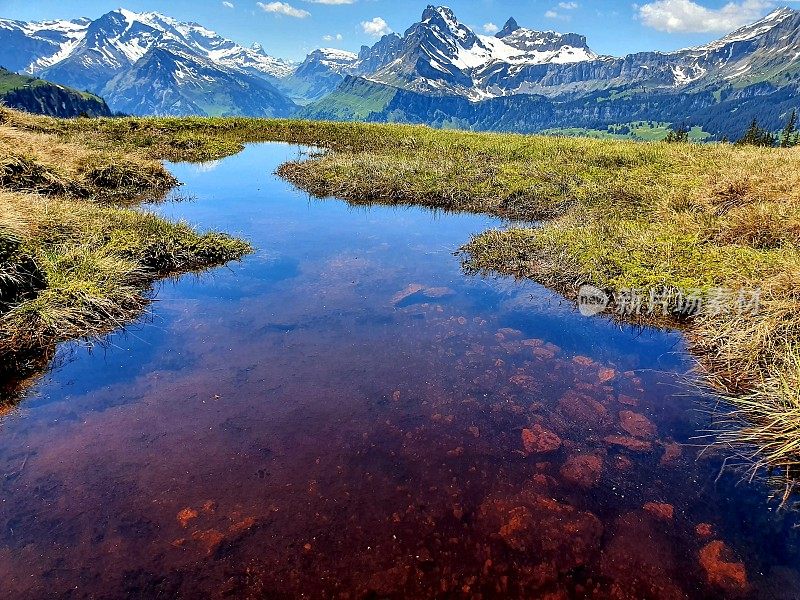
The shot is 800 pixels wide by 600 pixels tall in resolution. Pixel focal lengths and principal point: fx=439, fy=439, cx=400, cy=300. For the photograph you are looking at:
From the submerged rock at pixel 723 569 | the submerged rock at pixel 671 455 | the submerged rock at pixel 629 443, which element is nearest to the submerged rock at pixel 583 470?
the submerged rock at pixel 629 443

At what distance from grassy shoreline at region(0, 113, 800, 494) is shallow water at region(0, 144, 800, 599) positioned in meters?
1.22

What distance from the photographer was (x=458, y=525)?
604 centimetres

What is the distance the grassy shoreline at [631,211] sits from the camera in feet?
29.7

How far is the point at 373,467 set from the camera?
688cm

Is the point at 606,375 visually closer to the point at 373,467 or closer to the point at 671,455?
the point at 671,455

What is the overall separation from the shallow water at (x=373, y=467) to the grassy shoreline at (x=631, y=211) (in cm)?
122

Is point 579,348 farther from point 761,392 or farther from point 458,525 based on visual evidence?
point 458,525

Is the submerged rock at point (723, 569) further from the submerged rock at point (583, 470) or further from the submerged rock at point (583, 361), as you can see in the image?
the submerged rock at point (583, 361)

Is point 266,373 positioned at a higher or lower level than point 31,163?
lower

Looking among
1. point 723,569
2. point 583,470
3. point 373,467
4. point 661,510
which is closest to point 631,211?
point 583,470

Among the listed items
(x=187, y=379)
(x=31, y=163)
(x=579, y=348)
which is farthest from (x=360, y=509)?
(x=31, y=163)

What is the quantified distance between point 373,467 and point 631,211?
17.3m

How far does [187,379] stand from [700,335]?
1173 centimetres

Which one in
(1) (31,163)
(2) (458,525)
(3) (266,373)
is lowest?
(2) (458,525)
